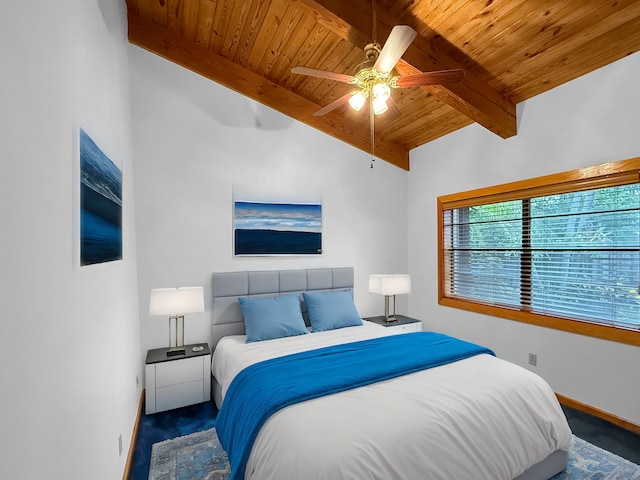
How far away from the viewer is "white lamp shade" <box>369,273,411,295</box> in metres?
3.83

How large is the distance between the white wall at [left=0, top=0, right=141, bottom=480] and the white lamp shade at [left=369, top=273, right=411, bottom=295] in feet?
9.05

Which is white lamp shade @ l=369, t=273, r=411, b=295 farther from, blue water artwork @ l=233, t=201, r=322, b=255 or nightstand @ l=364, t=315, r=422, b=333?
blue water artwork @ l=233, t=201, r=322, b=255

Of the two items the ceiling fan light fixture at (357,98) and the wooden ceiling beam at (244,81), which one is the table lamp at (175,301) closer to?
the ceiling fan light fixture at (357,98)

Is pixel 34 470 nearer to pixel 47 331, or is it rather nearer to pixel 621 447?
pixel 47 331

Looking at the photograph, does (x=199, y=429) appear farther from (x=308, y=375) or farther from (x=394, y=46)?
(x=394, y=46)

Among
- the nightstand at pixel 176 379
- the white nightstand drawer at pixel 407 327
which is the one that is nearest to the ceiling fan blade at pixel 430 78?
the white nightstand drawer at pixel 407 327

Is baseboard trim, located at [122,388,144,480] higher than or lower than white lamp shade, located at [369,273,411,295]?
lower

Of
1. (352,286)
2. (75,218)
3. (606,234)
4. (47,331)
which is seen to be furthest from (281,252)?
(606,234)

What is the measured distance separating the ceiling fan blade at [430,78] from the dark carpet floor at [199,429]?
278 centimetres

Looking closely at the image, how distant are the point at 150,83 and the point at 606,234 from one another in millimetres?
4311

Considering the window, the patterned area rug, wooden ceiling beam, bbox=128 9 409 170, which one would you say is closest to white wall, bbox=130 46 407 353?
wooden ceiling beam, bbox=128 9 409 170

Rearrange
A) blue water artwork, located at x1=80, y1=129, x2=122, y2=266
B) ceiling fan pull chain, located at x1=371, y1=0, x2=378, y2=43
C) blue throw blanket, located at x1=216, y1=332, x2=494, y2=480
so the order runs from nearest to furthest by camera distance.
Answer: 1. blue water artwork, located at x1=80, y1=129, x2=122, y2=266
2. blue throw blanket, located at x1=216, y1=332, x2=494, y2=480
3. ceiling fan pull chain, located at x1=371, y1=0, x2=378, y2=43

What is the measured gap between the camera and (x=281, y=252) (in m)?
3.71

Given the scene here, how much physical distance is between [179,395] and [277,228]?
1.87 m
